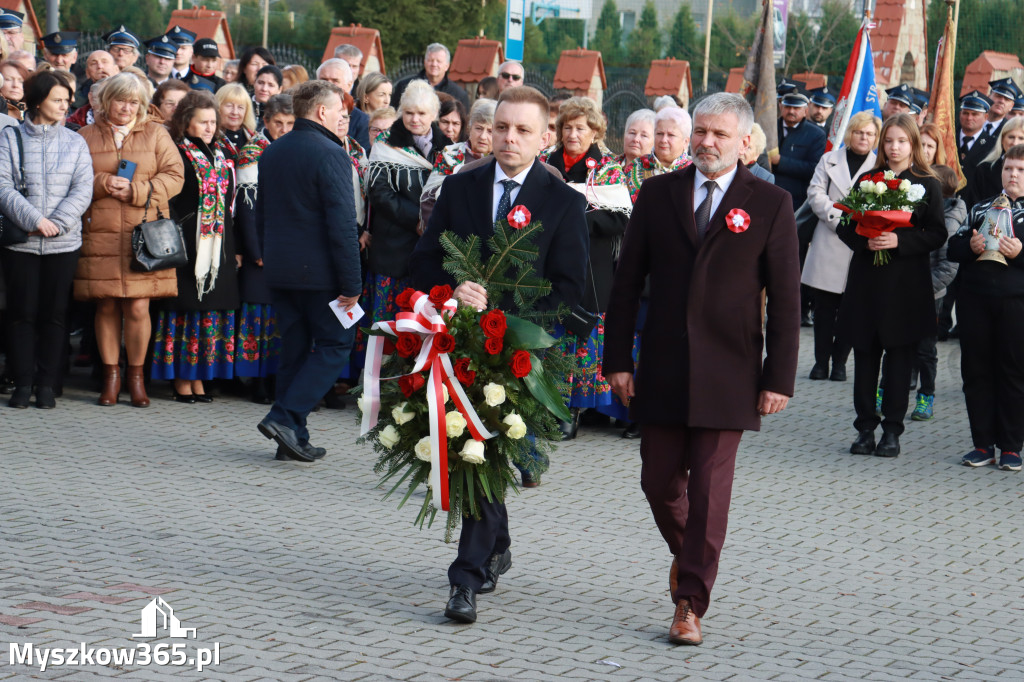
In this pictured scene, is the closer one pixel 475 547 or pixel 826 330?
pixel 475 547

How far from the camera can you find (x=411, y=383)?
16.9 ft

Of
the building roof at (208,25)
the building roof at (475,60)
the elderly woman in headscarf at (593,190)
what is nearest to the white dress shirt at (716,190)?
the elderly woman in headscarf at (593,190)

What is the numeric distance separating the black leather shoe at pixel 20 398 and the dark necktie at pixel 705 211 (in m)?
5.73

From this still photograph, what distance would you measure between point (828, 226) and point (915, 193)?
102 inches

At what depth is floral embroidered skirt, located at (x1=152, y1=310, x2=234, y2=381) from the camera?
9781mm

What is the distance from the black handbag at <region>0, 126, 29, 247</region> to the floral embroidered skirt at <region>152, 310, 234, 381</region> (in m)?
1.22

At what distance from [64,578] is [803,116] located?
11.3 meters

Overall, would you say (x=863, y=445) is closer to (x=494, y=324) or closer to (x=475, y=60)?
(x=494, y=324)

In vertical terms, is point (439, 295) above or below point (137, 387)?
above

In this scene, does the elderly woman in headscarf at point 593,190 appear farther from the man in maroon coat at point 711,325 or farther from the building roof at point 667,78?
the building roof at point 667,78

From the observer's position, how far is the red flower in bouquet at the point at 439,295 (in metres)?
5.14

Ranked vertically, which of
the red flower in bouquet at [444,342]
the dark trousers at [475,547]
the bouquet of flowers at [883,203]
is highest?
the bouquet of flowers at [883,203]

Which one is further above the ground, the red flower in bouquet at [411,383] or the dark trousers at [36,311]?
the red flower in bouquet at [411,383]

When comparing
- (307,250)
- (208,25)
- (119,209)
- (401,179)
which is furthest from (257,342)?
(208,25)
